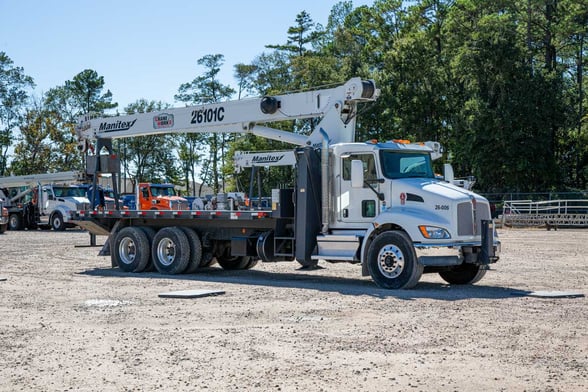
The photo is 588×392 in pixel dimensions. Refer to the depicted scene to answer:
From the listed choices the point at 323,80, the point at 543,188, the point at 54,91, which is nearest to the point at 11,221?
the point at 323,80

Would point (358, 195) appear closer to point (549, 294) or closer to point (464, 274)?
point (464, 274)

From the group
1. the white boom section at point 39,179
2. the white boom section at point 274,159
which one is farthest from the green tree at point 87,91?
the white boom section at point 274,159

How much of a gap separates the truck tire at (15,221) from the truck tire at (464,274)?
3366 centimetres

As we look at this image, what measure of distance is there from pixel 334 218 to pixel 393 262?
1785mm

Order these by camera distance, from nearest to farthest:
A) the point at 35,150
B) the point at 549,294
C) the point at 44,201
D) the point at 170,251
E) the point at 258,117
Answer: the point at 549,294 → the point at 170,251 → the point at 258,117 → the point at 44,201 → the point at 35,150

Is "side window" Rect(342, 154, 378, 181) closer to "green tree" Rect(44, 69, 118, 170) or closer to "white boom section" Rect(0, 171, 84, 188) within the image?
"white boom section" Rect(0, 171, 84, 188)

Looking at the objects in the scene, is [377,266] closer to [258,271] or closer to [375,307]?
[375,307]

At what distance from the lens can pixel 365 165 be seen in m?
15.1

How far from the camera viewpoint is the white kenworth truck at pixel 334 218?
14.1m

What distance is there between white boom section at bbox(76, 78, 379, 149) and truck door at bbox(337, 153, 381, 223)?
123 centimetres

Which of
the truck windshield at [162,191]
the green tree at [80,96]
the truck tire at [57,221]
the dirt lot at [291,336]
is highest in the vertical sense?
the green tree at [80,96]

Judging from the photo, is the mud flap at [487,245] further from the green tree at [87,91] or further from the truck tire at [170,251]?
the green tree at [87,91]

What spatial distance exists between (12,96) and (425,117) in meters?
46.1

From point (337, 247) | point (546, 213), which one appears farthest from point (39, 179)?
point (337, 247)
